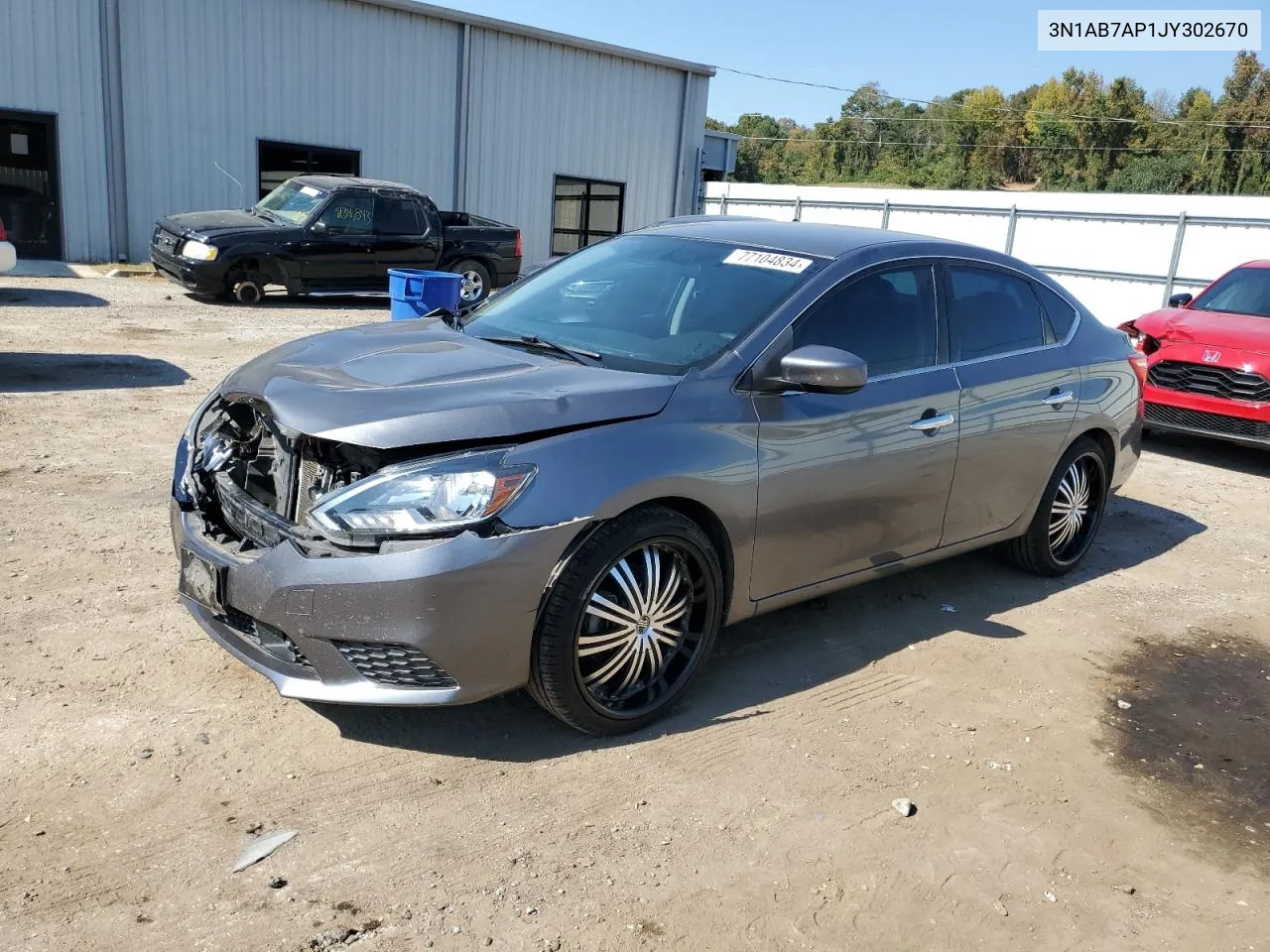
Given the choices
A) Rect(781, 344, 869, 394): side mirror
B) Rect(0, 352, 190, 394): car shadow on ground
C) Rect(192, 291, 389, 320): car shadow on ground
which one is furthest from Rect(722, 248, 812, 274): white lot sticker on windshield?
Rect(192, 291, 389, 320): car shadow on ground

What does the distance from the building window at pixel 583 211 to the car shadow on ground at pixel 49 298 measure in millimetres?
11755

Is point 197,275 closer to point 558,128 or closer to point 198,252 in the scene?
point 198,252

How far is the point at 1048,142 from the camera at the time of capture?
233 feet

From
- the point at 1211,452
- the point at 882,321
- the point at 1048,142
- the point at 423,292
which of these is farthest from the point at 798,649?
the point at 1048,142

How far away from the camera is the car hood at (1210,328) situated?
28.0ft

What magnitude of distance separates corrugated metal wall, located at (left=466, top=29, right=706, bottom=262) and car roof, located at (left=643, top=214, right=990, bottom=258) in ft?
55.9

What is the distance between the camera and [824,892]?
296 cm

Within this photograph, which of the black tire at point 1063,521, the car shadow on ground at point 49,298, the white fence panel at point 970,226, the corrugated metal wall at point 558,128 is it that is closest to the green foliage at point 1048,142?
the corrugated metal wall at point 558,128

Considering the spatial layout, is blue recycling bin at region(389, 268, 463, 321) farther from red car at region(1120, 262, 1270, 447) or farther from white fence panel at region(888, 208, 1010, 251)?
white fence panel at region(888, 208, 1010, 251)

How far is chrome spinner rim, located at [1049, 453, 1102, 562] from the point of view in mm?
5566

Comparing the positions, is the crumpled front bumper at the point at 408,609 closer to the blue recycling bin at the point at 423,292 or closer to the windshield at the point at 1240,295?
the blue recycling bin at the point at 423,292

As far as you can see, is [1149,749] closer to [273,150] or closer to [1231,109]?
[273,150]

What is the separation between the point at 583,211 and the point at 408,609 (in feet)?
74.2

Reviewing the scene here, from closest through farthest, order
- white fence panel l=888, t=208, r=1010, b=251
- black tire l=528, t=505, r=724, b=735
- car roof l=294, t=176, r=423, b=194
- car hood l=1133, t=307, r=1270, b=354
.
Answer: black tire l=528, t=505, r=724, b=735 → car hood l=1133, t=307, r=1270, b=354 → car roof l=294, t=176, r=423, b=194 → white fence panel l=888, t=208, r=1010, b=251
